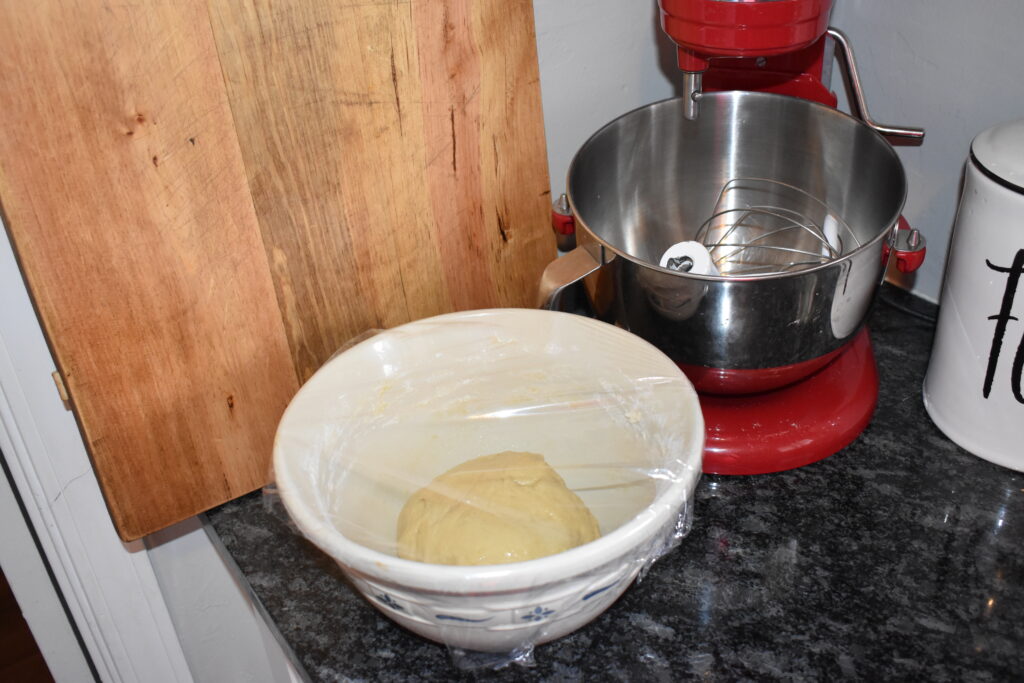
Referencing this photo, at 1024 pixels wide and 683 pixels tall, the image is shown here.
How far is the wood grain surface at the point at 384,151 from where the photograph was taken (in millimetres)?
654

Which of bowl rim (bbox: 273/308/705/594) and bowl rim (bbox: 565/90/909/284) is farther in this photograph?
bowl rim (bbox: 565/90/909/284)

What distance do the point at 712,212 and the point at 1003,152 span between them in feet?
0.93

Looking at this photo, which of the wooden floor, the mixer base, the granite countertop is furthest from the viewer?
the wooden floor

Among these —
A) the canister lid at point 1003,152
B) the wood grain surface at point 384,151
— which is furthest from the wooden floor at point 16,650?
the canister lid at point 1003,152

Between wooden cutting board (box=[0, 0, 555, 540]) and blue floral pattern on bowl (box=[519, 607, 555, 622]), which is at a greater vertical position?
wooden cutting board (box=[0, 0, 555, 540])

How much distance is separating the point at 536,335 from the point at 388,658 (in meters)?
0.26

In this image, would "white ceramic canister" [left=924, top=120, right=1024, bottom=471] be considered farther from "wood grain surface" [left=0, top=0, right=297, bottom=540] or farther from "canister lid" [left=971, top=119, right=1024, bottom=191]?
"wood grain surface" [left=0, top=0, right=297, bottom=540]

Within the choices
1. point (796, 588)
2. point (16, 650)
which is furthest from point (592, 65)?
point (16, 650)

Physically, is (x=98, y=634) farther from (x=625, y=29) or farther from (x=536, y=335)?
(x=625, y=29)

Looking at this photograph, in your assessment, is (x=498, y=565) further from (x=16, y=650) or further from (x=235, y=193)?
(x=16, y=650)

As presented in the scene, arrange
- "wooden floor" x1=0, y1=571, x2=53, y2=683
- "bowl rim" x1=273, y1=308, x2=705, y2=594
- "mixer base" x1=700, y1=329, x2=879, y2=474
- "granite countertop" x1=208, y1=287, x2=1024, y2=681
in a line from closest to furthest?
"bowl rim" x1=273, y1=308, x2=705, y2=594 < "granite countertop" x1=208, y1=287, x2=1024, y2=681 < "mixer base" x1=700, y1=329, x2=879, y2=474 < "wooden floor" x1=0, y1=571, x2=53, y2=683

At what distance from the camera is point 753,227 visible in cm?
89

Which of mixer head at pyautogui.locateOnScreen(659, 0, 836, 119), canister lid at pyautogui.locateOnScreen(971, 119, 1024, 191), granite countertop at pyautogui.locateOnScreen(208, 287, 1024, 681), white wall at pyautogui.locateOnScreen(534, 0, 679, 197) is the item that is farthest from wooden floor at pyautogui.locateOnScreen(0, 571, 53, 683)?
canister lid at pyautogui.locateOnScreen(971, 119, 1024, 191)

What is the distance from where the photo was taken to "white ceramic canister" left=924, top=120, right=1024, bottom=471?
2.16ft
